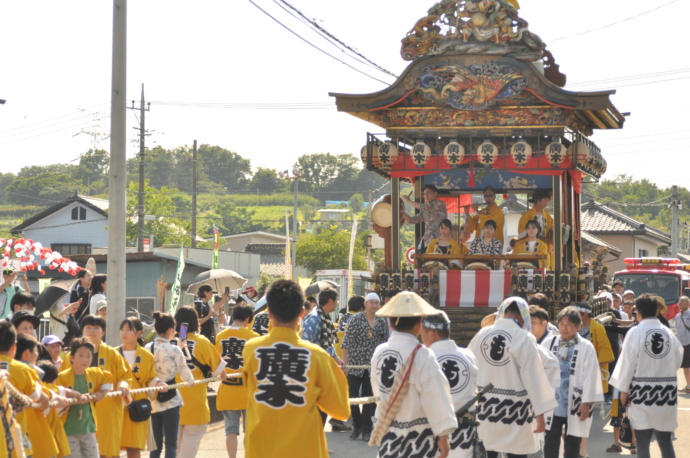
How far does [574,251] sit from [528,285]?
317 centimetres

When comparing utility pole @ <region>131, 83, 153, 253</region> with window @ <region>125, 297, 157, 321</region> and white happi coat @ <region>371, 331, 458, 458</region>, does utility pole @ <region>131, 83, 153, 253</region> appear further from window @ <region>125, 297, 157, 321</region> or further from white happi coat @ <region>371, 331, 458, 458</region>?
white happi coat @ <region>371, 331, 458, 458</region>

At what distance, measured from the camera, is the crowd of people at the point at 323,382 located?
571 centimetres

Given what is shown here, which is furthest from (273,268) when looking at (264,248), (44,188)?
(44,188)

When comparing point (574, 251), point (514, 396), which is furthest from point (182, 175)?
point (514, 396)

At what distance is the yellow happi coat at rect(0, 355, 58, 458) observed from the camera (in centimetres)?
628

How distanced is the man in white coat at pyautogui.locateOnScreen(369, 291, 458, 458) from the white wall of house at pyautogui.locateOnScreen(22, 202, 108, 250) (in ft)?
168

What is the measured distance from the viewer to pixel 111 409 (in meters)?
7.96

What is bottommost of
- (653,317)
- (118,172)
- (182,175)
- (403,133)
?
(653,317)

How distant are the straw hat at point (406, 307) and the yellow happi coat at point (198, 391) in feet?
11.0

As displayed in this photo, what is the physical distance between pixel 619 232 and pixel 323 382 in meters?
50.4

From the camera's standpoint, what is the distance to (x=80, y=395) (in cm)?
705

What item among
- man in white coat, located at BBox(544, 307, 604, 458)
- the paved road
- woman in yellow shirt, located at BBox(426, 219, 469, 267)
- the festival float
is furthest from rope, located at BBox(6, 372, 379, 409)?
woman in yellow shirt, located at BBox(426, 219, 469, 267)

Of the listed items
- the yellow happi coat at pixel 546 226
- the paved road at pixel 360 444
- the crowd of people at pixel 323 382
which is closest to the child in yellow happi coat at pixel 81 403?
the crowd of people at pixel 323 382

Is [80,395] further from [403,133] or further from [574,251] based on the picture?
[574,251]
